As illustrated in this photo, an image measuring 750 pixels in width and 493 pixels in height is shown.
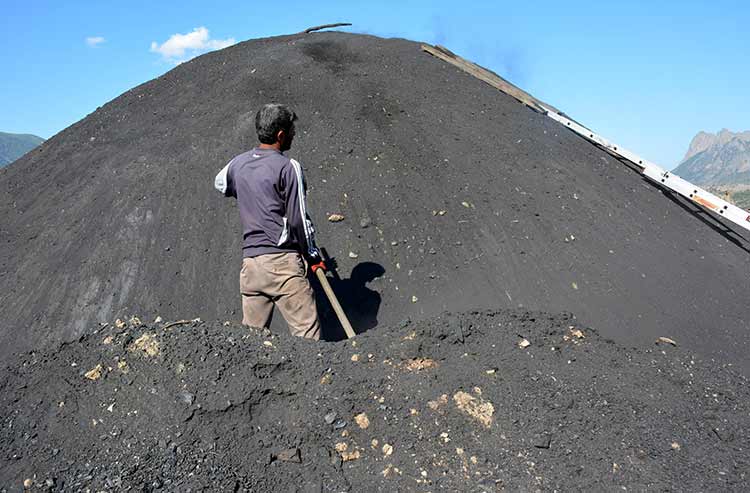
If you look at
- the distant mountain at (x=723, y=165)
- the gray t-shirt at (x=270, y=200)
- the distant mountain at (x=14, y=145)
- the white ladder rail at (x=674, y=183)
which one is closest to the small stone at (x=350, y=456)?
the gray t-shirt at (x=270, y=200)

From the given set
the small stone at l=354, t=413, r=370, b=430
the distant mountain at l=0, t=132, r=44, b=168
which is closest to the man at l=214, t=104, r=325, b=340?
the small stone at l=354, t=413, r=370, b=430

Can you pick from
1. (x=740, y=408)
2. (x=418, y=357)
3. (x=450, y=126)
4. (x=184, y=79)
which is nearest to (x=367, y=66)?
(x=450, y=126)

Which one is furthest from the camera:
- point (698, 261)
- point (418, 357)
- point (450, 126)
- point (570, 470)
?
point (450, 126)

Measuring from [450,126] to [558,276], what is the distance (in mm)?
2603

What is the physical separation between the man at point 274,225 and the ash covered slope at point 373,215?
5.28 ft

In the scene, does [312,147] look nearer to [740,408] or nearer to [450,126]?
[450,126]

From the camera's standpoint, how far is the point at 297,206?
12.0ft

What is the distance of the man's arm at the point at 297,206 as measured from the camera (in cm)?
360

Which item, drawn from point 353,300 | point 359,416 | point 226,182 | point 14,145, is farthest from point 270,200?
point 14,145

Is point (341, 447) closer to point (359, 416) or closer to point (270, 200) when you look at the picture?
point (359, 416)

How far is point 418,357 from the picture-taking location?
10.9 ft

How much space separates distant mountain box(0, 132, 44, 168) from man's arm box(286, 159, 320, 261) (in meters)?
22.5

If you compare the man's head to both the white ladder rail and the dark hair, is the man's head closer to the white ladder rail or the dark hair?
the dark hair

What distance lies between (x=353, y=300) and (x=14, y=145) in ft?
77.6
